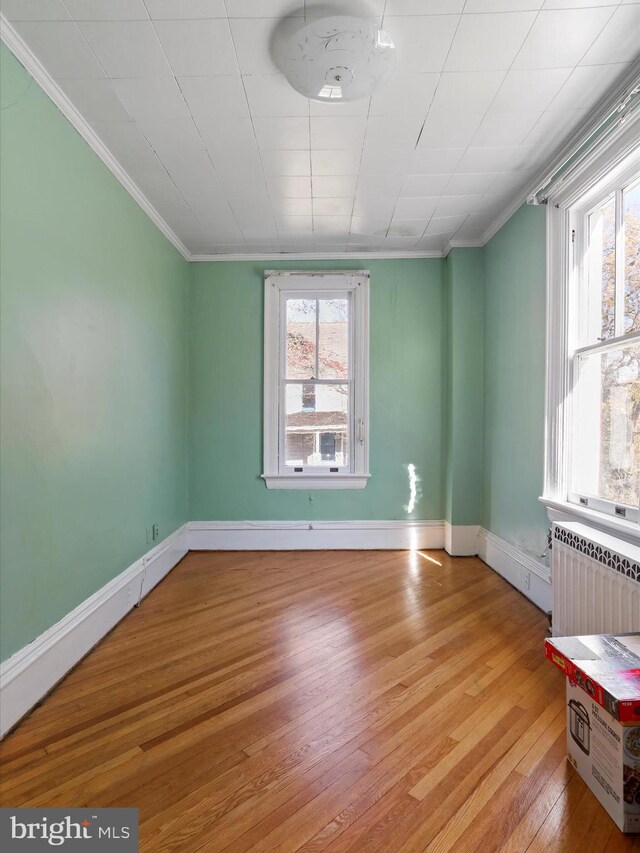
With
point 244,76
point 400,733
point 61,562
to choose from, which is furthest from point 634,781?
point 244,76

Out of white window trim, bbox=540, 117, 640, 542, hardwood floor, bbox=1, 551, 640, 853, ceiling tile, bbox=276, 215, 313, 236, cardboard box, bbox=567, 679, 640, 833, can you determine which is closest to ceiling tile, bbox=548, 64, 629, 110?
white window trim, bbox=540, 117, 640, 542

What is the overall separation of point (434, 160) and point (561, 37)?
89 cm

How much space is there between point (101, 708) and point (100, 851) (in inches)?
27.1

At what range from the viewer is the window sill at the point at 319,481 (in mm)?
4074

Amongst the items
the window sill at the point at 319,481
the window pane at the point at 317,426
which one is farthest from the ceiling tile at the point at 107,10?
the window sill at the point at 319,481

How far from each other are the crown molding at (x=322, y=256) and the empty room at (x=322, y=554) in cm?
15

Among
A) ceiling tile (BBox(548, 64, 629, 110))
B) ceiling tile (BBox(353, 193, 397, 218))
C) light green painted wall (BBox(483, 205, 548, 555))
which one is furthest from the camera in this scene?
ceiling tile (BBox(353, 193, 397, 218))

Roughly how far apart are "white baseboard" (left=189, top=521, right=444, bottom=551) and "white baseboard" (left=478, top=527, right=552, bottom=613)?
0.52 m

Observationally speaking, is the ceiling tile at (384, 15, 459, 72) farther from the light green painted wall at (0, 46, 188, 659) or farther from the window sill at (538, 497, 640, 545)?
the window sill at (538, 497, 640, 545)

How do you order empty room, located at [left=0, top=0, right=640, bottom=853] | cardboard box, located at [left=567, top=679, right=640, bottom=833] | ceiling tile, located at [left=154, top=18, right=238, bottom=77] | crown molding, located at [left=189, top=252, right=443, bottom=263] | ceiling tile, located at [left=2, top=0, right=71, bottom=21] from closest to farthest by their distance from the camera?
1. cardboard box, located at [left=567, top=679, right=640, bottom=833]
2. empty room, located at [left=0, top=0, right=640, bottom=853]
3. ceiling tile, located at [left=2, top=0, right=71, bottom=21]
4. ceiling tile, located at [left=154, top=18, right=238, bottom=77]
5. crown molding, located at [left=189, top=252, right=443, bottom=263]

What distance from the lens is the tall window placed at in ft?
6.88

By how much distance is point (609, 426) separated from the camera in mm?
2271

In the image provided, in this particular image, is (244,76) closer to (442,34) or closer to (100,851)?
(442,34)

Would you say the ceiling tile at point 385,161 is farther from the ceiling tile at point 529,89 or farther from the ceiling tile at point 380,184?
the ceiling tile at point 529,89
